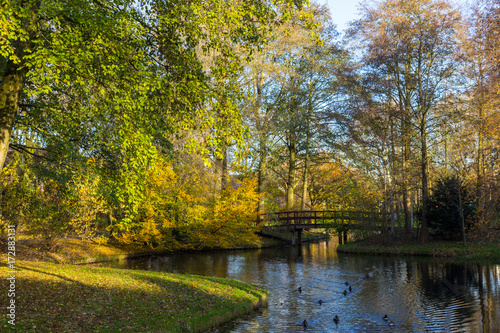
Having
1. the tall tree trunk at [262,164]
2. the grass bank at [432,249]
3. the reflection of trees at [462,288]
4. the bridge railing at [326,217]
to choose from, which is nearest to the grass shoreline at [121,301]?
the reflection of trees at [462,288]

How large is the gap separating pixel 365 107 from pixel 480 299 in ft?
49.7

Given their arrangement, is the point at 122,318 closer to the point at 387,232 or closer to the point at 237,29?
the point at 237,29

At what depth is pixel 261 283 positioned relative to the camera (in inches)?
595

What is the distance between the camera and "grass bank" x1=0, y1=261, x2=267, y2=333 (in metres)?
6.97

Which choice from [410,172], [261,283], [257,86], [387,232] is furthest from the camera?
[257,86]

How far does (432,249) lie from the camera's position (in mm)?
22000

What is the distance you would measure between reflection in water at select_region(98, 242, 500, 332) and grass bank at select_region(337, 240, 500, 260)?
1549mm

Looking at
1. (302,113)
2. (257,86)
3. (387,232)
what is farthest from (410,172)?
(257,86)

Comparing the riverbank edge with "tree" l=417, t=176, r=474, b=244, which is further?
"tree" l=417, t=176, r=474, b=244

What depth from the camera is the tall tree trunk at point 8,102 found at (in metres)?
7.38

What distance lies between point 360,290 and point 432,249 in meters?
10.0

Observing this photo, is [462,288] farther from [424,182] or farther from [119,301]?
[119,301]

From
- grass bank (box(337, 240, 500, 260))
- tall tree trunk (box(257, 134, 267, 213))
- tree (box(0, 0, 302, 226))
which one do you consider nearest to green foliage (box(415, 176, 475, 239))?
grass bank (box(337, 240, 500, 260))

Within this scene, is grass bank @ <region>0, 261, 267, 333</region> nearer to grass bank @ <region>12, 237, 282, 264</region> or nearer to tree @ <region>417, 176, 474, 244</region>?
grass bank @ <region>12, 237, 282, 264</region>
